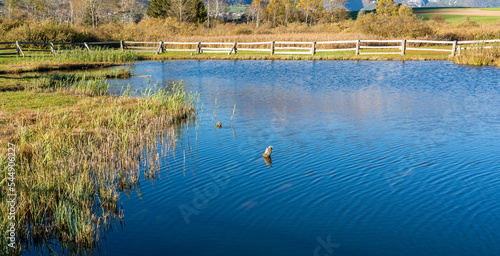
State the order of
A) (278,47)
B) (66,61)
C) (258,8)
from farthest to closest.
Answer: (258,8) → (278,47) → (66,61)

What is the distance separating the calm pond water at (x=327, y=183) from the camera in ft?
20.1

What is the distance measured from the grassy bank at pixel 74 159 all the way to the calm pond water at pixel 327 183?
45 cm

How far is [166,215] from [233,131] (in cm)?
578

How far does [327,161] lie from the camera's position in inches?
379

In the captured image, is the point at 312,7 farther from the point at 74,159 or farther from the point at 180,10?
the point at 74,159

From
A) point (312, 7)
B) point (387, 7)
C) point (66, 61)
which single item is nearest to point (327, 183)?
point (66, 61)

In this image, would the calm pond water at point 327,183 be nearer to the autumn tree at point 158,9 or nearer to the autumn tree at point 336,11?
the autumn tree at point 158,9

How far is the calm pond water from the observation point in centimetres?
611

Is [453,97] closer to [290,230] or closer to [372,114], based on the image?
[372,114]

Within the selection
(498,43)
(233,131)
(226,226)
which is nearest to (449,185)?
(226,226)

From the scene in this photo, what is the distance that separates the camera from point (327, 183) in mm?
8266

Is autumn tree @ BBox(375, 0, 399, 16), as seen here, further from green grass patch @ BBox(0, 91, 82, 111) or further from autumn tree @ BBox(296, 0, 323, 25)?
green grass patch @ BBox(0, 91, 82, 111)

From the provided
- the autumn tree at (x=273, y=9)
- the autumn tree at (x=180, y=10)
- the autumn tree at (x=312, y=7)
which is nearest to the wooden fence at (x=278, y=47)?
the autumn tree at (x=180, y=10)

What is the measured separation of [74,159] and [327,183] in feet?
16.4
